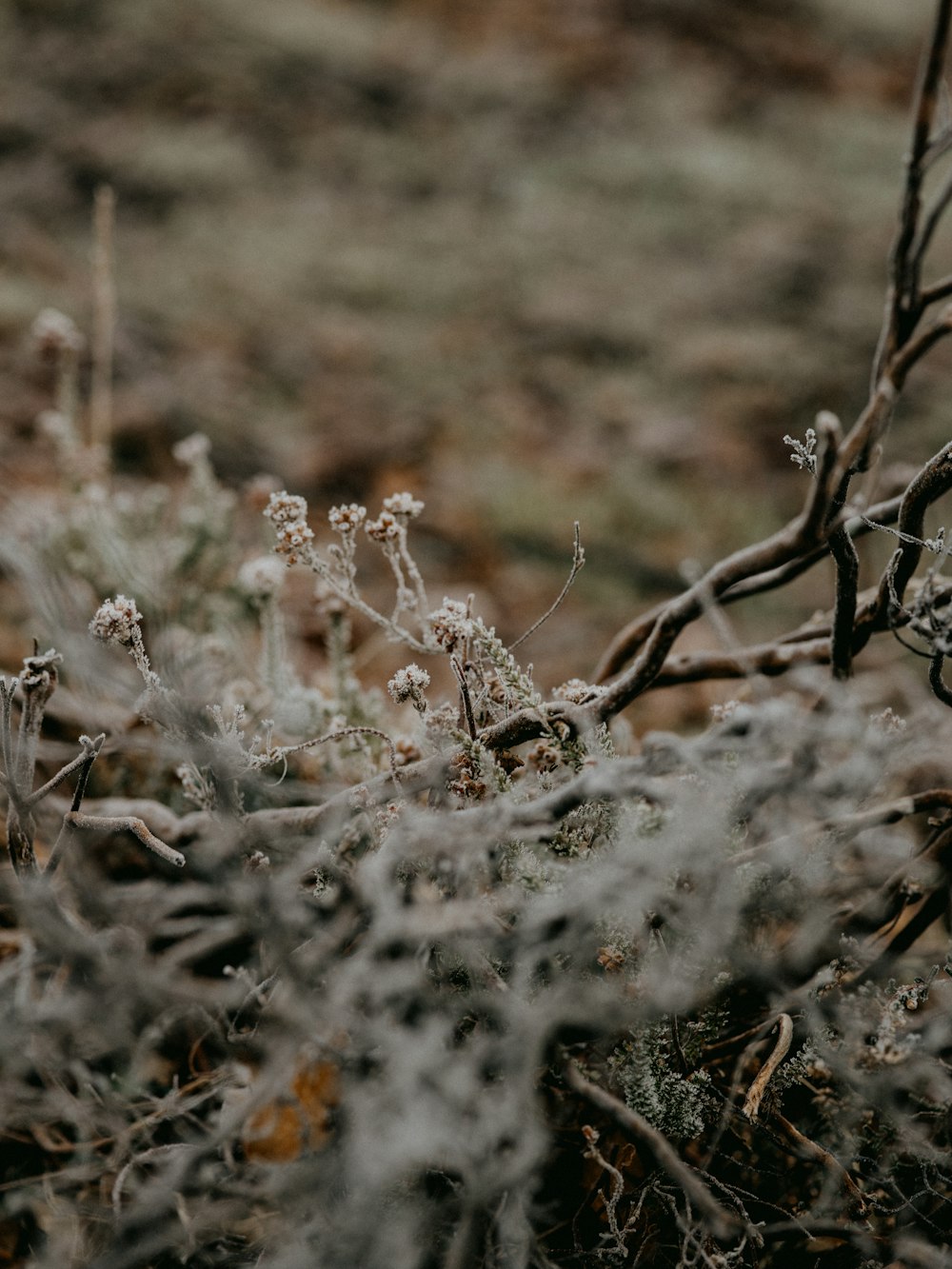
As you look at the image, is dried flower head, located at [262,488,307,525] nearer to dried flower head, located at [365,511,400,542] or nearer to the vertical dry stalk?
dried flower head, located at [365,511,400,542]

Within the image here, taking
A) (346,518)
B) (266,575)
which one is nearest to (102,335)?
(266,575)

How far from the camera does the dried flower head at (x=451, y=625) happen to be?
655 millimetres

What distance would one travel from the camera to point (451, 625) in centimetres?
66

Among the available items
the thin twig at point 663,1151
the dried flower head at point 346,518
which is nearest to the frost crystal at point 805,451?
the dried flower head at point 346,518

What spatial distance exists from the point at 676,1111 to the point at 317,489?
1481 millimetres

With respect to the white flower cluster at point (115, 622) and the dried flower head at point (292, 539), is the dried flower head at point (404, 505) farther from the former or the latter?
the white flower cluster at point (115, 622)

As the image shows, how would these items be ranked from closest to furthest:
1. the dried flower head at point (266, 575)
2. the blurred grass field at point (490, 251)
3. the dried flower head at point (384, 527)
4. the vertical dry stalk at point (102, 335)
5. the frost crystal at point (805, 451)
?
1. the frost crystal at point (805, 451)
2. the dried flower head at point (384, 527)
3. the dried flower head at point (266, 575)
4. the vertical dry stalk at point (102, 335)
5. the blurred grass field at point (490, 251)

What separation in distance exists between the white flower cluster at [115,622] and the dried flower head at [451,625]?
23 centimetres

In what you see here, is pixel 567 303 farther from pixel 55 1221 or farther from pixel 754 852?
pixel 55 1221

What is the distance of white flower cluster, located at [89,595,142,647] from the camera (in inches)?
25.3

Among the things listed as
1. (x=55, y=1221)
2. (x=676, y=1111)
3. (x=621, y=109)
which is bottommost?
(x=55, y=1221)

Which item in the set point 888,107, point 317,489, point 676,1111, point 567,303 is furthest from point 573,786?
point 888,107

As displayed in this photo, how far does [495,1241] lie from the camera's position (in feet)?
2.05

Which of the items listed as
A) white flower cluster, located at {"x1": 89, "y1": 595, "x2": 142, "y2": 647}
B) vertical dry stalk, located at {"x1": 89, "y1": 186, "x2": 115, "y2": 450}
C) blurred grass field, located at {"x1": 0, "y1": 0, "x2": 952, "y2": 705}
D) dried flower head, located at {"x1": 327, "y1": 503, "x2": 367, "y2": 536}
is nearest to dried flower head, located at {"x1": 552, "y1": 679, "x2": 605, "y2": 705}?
dried flower head, located at {"x1": 327, "y1": 503, "x2": 367, "y2": 536}
